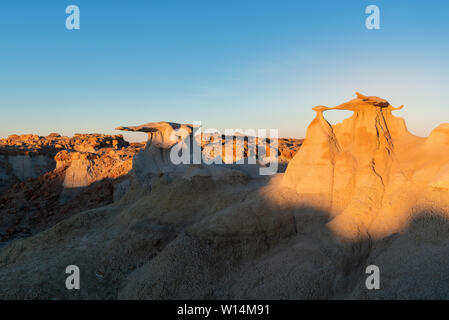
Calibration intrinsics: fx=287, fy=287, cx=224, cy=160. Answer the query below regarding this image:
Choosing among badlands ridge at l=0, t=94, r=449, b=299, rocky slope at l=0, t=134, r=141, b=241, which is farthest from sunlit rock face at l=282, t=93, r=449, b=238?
rocky slope at l=0, t=134, r=141, b=241

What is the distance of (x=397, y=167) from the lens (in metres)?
5.21

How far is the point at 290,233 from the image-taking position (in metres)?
5.44


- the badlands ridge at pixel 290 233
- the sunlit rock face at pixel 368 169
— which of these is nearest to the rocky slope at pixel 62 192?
the badlands ridge at pixel 290 233

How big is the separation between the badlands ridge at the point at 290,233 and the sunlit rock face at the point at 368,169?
0.07 ft

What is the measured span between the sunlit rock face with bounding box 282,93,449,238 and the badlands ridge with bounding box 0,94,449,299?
0.02m

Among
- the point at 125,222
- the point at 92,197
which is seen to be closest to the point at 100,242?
the point at 125,222

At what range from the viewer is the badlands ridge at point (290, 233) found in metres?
4.13

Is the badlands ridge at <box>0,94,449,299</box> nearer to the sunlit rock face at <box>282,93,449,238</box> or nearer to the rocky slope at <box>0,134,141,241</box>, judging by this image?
the sunlit rock face at <box>282,93,449,238</box>

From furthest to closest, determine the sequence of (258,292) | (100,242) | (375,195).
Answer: (100,242) < (375,195) < (258,292)

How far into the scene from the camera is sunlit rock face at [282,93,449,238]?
4.64 m

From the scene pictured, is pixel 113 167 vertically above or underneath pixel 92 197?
above

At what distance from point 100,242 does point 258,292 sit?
4195 millimetres

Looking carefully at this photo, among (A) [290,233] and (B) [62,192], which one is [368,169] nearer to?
(A) [290,233]
